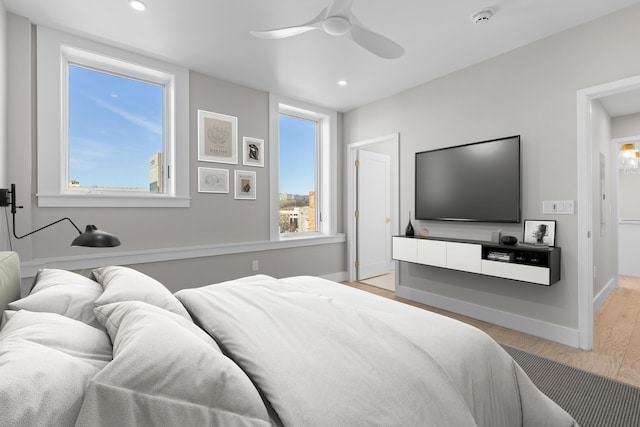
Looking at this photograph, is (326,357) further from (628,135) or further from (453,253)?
(628,135)

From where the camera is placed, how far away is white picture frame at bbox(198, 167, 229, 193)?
3422mm

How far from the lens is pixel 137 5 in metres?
2.26

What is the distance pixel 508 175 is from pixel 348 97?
7.35 ft

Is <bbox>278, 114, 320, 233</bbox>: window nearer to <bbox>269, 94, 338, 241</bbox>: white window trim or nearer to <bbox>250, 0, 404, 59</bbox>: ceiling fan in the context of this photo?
<bbox>269, 94, 338, 241</bbox>: white window trim

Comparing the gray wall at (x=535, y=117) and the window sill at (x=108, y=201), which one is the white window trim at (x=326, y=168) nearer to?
the gray wall at (x=535, y=117)

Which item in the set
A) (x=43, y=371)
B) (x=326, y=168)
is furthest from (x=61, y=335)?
(x=326, y=168)

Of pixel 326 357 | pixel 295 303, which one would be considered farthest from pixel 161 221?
pixel 326 357

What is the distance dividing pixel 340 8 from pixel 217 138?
2207 mm

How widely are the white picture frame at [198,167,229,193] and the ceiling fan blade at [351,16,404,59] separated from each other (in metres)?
2.17

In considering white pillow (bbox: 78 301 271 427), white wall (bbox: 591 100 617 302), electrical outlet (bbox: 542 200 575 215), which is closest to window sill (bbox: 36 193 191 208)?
white pillow (bbox: 78 301 271 427)

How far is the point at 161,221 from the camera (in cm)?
316

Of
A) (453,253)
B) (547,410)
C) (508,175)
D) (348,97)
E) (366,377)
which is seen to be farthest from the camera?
(348,97)

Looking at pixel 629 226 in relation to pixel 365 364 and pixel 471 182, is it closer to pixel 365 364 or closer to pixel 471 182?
pixel 471 182

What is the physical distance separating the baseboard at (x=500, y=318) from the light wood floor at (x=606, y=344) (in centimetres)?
5
